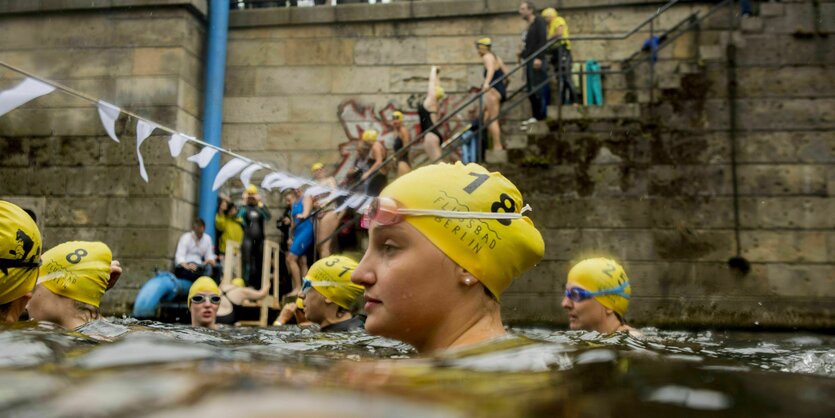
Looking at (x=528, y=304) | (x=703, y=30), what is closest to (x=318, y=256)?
(x=528, y=304)

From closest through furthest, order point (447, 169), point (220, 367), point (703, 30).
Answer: point (220, 367) → point (447, 169) → point (703, 30)

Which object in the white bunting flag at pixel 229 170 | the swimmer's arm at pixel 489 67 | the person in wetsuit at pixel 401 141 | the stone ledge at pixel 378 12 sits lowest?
the white bunting flag at pixel 229 170

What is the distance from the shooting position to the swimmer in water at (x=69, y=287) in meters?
5.61

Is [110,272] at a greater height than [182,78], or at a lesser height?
lesser

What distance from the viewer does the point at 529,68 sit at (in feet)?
44.9

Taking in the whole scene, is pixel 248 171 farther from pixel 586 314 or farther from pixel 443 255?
pixel 443 255

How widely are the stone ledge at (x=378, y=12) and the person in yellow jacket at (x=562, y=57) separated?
2.29 meters

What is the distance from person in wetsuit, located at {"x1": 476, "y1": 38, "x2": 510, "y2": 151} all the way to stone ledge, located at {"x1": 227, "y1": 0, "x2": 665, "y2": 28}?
282 cm

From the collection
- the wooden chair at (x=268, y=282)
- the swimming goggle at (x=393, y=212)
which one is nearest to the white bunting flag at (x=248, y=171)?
the swimming goggle at (x=393, y=212)

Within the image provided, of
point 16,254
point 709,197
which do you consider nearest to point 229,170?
point 16,254

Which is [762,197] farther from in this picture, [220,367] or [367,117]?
[220,367]

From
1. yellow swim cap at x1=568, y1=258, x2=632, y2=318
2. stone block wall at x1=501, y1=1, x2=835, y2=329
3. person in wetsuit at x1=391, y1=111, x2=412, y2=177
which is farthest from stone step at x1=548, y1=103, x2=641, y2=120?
yellow swim cap at x1=568, y1=258, x2=632, y2=318

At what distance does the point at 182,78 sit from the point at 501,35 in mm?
6296

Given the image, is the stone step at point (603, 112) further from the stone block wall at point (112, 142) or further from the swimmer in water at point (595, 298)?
the stone block wall at point (112, 142)
